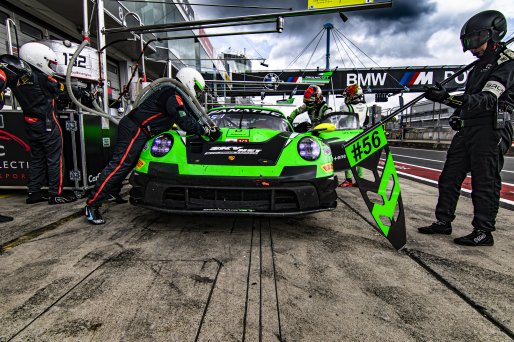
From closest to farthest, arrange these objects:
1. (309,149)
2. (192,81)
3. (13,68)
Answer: (309,149), (13,68), (192,81)

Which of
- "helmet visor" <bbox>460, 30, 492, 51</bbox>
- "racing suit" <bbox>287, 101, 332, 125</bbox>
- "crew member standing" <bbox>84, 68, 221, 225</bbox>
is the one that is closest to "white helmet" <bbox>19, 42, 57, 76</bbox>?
"crew member standing" <bbox>84, 68, 221, 225</bbox>

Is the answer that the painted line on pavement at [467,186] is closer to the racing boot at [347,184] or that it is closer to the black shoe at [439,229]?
the racing boot at [347,184]

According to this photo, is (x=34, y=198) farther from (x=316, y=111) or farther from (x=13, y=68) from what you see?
(x=316, y=111)

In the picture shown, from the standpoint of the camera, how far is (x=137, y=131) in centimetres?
272

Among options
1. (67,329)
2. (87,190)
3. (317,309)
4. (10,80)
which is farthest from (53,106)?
(317,309)

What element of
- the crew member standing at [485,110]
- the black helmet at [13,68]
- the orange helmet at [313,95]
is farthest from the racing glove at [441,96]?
the black helmet at [13,68]

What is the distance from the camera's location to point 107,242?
7.09 ft

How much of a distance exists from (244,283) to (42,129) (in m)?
3.22

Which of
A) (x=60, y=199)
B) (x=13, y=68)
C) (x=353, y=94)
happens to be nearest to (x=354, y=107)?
(x=353, y=94)

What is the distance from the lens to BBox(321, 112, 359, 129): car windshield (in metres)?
4.60

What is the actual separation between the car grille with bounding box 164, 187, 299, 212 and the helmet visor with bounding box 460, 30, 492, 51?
1.93 m

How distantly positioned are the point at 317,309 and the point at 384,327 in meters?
0.30

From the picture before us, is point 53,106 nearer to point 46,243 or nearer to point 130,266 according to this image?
point 46,243

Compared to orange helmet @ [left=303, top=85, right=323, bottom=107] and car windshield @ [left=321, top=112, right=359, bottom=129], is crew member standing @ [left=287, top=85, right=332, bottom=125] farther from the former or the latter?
car windshield @ [left=321, top=112, right=359, bottom=129]
